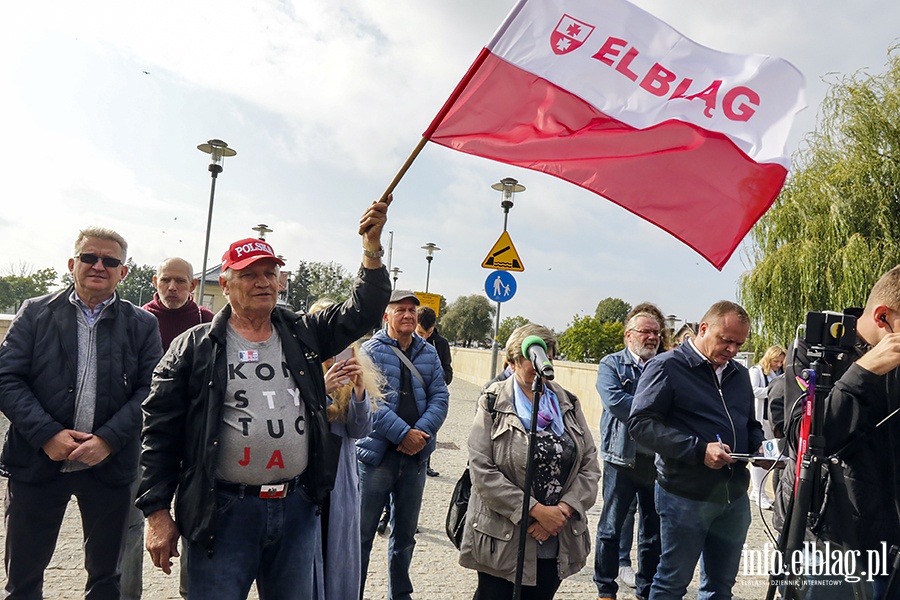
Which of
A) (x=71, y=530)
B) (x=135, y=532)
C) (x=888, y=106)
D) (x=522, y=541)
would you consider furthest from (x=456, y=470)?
(x=888, y=106)

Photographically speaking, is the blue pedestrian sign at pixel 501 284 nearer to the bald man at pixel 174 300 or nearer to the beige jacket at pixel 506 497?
the bald man at pixel 174 300

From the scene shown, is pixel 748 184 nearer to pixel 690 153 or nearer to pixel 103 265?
pixel 690 153

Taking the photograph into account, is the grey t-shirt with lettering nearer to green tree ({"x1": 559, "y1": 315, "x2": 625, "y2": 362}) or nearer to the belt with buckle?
the belt with buckle

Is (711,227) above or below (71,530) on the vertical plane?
above

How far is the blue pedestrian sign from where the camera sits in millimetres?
10969

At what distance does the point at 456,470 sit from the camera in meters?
9.25

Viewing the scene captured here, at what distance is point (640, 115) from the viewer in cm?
331

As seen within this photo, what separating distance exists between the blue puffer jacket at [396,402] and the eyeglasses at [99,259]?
73.7 inches

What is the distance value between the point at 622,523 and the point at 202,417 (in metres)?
3.53

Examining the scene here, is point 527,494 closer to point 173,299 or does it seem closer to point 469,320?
point 173,299

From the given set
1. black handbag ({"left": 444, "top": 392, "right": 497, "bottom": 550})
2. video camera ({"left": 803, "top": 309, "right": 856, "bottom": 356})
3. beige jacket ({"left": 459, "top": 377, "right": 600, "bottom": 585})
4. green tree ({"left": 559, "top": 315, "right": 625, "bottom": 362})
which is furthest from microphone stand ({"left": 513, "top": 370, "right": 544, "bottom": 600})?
green tree ({"left": 559, "top": 315, "right": 625, "bottom": 362})

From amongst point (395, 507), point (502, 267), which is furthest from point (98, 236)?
point (502, 267)

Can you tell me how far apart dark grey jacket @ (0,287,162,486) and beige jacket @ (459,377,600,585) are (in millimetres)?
2001

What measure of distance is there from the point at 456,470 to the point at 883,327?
23.5 ft
